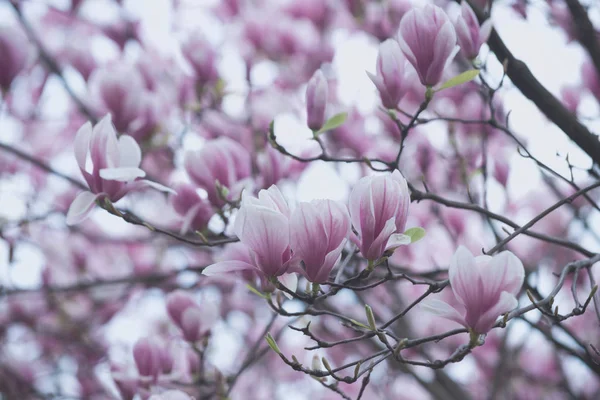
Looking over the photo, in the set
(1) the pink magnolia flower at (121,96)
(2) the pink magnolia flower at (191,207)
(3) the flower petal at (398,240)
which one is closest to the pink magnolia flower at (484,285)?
(3) the flower petal at (398,240)

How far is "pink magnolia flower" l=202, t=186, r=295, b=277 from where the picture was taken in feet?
3.16

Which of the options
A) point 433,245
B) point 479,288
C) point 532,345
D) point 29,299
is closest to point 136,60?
point 29,299

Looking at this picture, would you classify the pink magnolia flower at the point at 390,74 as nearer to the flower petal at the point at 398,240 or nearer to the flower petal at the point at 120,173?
the flower petal at the point at 398,240

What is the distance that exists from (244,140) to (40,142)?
138 centimetres

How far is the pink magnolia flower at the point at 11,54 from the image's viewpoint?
197cm

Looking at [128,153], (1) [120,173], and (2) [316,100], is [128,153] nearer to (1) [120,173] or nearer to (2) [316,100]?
(1) [120,173]

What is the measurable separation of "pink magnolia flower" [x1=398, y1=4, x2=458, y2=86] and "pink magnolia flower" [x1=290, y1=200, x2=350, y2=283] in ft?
1.27

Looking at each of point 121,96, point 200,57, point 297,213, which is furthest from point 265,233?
point 200,57

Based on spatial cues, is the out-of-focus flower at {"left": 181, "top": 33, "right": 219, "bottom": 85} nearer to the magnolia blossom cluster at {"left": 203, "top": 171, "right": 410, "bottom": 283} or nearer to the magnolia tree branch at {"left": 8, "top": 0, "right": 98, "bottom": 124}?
the magnolia tree branch at {"left": 8, "top": 0, "right": 98, "bottom": 124}

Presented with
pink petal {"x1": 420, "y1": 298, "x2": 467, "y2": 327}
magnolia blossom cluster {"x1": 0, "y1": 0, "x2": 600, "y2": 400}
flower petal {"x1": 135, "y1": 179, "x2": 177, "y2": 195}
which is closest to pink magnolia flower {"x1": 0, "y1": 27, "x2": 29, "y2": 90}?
magnolia blossom cluster {"x1": 0, "y1": 0, "x2": 600, "y2": 400}

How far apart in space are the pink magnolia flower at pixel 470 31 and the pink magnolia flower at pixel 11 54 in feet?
4.78

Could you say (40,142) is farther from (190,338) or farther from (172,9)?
(190,338)

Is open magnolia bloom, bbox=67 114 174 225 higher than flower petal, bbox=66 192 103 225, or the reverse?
open magnolia bloom, bbox=67 114 174 225

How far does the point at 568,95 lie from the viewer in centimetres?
235
